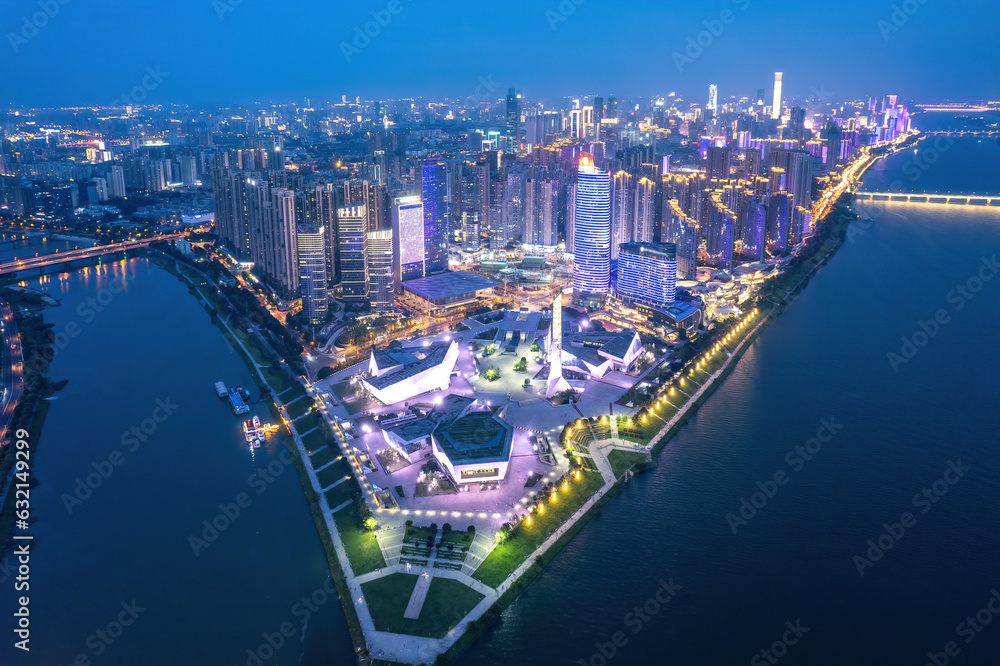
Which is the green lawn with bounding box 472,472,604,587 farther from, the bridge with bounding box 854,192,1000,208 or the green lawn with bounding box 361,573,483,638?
the bridge with bounding box 854,192,1000,208

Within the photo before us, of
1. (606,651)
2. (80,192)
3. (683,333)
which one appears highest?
(80,192)

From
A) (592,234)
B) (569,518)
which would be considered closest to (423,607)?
(569,518)

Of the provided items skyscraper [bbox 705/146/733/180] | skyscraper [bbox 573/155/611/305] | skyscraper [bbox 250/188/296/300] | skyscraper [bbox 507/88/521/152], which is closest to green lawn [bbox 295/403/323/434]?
skyscraper [bbox 250/188/296/300]

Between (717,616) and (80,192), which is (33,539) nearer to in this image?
(717,616)

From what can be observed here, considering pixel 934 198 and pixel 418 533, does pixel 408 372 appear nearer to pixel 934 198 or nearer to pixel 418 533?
pixel 418 533

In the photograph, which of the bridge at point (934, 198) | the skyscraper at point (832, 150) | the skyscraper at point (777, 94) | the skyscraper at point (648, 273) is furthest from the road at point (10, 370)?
the skyscraper at point (777, 94)

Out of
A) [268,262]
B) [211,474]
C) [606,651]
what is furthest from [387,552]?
[268,262]

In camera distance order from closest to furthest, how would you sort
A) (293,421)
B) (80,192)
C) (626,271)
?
1. (293,421)
2. (626,271)
3. (80,192)
